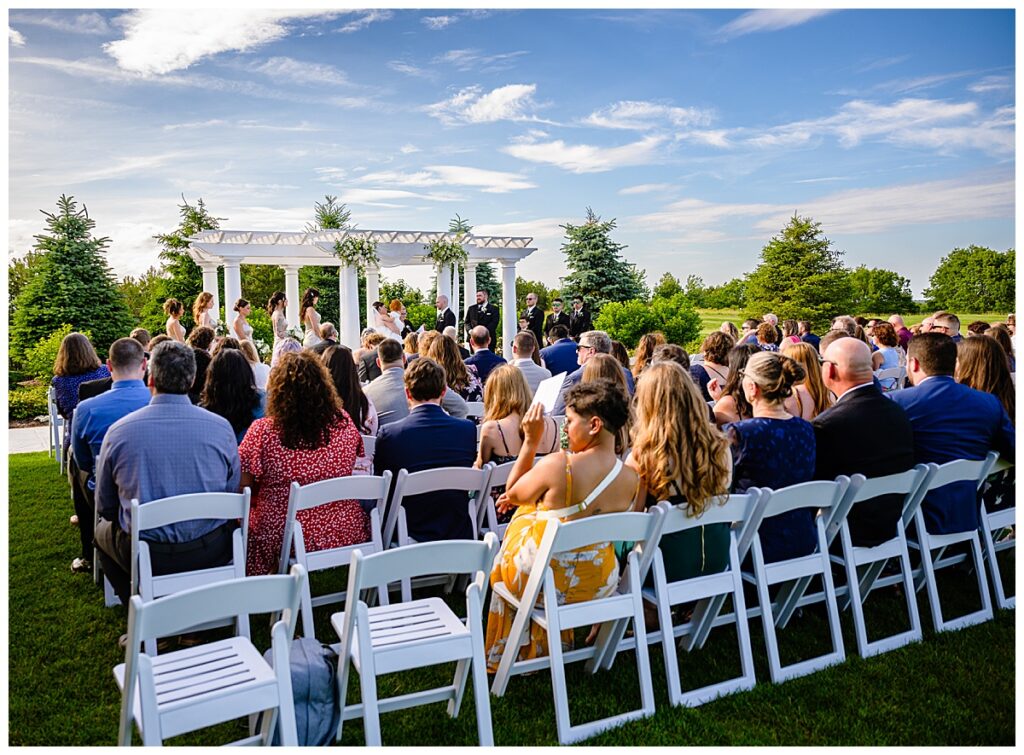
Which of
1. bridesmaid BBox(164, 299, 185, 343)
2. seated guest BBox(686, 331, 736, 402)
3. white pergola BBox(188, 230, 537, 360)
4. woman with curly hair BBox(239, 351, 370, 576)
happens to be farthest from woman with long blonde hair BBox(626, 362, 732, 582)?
white pergola BBox(188, 230, 537, 360)

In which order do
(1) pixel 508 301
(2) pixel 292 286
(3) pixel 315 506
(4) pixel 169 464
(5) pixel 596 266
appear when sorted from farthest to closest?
(5) pixel 596 266, (1) pixel 508 301, (2) pixel 292 286, (3) pixel 315 506, (4) pixel 169 464

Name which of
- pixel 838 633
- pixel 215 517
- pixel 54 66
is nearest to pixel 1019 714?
pixel 838 633

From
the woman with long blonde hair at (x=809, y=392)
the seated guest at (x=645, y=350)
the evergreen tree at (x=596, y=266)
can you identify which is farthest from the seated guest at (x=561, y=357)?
the evergreen tree at (x=596, y=266)

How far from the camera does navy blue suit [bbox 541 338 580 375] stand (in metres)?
8.54

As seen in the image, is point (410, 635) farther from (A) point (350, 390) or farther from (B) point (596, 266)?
(B) point (596, 266)

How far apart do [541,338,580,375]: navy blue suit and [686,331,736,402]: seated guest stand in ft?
8.17

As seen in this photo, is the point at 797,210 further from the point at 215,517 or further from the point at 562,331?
the point at 215,517

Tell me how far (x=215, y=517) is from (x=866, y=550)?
3100mm

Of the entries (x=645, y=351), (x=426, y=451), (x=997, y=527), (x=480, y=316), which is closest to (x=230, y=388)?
(x=426, y=451)

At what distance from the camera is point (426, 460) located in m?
4.41

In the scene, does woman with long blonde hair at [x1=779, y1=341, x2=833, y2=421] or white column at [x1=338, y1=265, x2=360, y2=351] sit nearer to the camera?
woman with long blonde hair at [x1=779, y1=341, x2=833, y2=421]

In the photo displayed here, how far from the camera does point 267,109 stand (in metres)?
19.0

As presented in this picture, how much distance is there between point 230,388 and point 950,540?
404cm

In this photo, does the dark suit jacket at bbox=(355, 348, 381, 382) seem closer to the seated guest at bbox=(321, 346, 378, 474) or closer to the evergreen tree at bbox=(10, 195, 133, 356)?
the seated guest at bbox=(321, 346, 378, 474)
